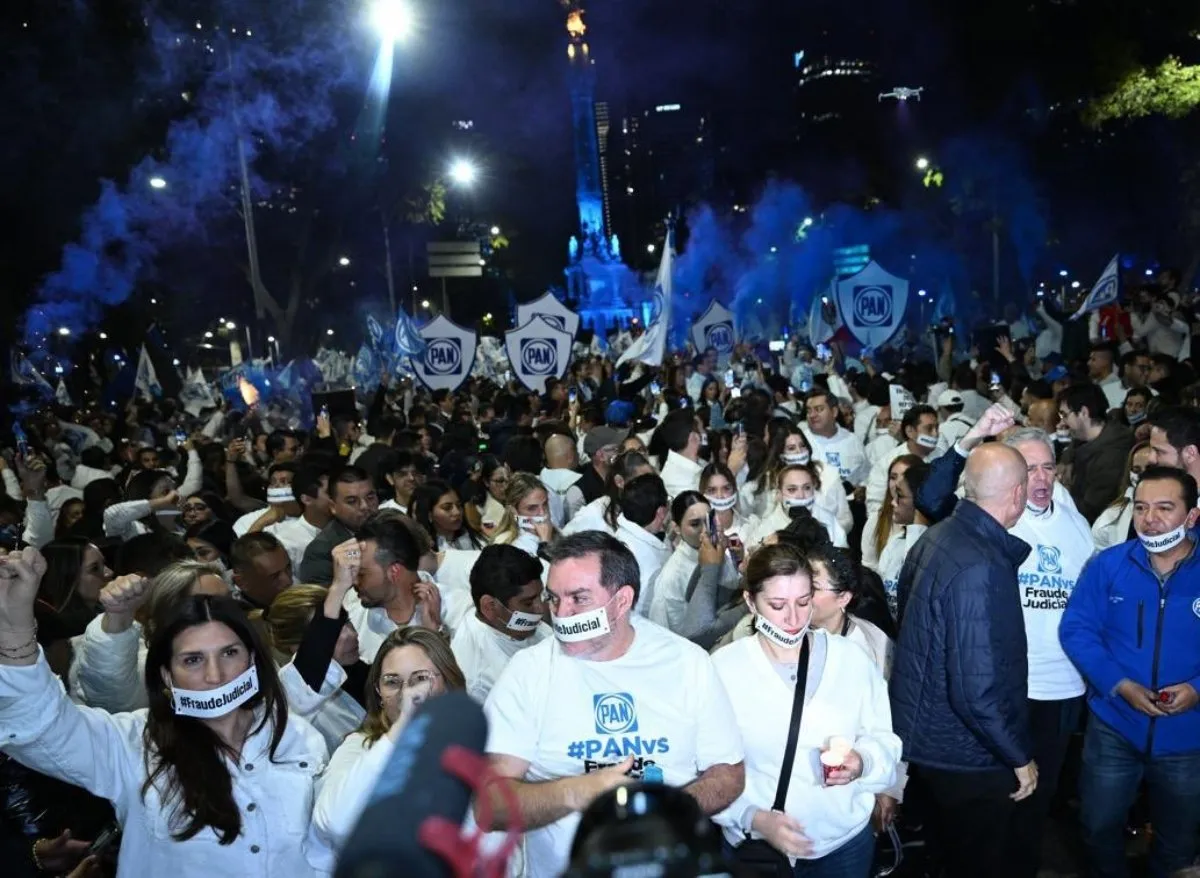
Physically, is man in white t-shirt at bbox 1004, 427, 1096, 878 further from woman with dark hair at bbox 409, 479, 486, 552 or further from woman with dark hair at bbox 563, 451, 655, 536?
woman with dark hair at bbox 409, 479, 486, 552

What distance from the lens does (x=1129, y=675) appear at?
4621mm

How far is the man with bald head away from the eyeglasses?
4.72 meters

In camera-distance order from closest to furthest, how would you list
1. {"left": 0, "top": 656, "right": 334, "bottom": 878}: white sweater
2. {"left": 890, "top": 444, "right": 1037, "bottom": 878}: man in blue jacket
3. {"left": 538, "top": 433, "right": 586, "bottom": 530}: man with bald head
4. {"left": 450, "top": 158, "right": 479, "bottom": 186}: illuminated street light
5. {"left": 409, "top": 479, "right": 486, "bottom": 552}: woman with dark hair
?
{"left": 0, "top": 656, "right": 334, "bottom": 878}: white sweater
{"left": 890, "top": 444, "right": 1037, "bottom": 878}: man in blue jacket
{"left": 409, "top": 479, "right": 486, "bottom": 552}: woman with dark hair
{"left": 538, "top": 433, "right": 586, "bottom": 530}: man with bald head
{"left": 450, "top": 158, "right": 479, "bottom": 186}: illuminated street light

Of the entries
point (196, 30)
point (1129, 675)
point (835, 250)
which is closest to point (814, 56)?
point (835, 250)

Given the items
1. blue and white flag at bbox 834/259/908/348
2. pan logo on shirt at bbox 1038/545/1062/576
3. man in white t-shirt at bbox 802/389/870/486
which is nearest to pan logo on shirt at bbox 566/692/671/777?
pan logo on shirt at bbox 1038/545/1062/576

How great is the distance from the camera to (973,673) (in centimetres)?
411

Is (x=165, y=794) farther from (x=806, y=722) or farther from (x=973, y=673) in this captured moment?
(x=973, y=673)

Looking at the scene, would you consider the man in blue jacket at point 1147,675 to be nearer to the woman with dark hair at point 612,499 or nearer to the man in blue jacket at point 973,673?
the man in blue jacket at point 973,673

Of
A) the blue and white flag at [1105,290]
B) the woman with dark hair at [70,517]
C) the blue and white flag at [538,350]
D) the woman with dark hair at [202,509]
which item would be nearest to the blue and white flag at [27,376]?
the blue and white flag at [538,350]

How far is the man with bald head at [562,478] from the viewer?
8672 millimetres

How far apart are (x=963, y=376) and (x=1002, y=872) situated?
861 cm

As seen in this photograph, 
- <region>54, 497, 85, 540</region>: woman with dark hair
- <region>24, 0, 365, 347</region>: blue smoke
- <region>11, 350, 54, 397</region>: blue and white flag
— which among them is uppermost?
<region>24, 0, 365, 347</region>: blue smoke

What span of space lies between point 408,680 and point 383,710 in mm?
158

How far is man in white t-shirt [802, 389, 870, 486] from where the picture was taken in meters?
9.53
